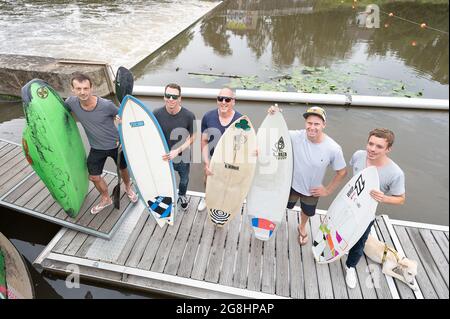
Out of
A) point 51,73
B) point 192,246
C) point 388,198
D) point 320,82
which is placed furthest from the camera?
point 320,82

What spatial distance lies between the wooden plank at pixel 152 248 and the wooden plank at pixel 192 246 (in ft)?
1.05

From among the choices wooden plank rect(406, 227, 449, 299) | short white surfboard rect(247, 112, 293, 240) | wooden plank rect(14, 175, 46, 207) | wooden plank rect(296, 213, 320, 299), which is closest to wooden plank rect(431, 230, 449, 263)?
wooden plank rect(406, 227, 449, 299)

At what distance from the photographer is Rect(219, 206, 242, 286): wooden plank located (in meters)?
2.94

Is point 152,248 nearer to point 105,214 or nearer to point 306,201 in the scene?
point 105,214

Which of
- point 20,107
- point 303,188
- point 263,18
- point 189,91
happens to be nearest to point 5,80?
point 20,107

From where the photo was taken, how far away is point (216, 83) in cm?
802

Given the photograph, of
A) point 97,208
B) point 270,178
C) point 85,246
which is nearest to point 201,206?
point 270,178

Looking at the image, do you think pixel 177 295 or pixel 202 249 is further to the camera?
pixel 202 249

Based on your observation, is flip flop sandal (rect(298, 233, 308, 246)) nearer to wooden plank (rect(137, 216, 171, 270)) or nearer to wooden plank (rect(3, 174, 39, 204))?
wooden plank (rect(137, 216, 171, 270))

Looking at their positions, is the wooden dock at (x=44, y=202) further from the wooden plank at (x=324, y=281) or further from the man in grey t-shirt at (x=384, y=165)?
the man in grey t-shirt at (x=384, y=165)

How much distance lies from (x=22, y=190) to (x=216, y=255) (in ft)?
8.92

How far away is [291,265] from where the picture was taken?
308 centimetres

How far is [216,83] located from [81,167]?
5226 mm
